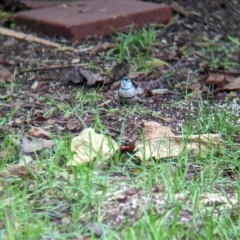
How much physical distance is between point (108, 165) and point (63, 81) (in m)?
1.66

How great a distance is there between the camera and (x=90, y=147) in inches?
149

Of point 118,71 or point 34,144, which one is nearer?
point 34,144

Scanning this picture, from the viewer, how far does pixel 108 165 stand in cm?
377

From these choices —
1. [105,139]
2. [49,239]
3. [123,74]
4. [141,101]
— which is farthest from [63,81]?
[49,239]

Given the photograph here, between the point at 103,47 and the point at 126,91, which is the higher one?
the point at 126,91

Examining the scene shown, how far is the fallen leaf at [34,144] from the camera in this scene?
13.1 feet

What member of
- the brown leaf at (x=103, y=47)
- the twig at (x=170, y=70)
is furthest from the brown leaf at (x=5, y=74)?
the twig at (x=170, y=70)

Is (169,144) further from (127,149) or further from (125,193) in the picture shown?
(125,193)

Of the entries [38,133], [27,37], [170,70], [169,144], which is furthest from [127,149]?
[27,37]

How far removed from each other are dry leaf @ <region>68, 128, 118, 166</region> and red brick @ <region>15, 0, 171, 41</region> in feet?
7.08

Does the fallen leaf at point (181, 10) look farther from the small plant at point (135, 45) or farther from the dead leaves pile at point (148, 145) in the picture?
the dead leaves pile at point (148, 145)

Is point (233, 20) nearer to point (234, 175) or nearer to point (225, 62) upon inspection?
point (225, 62)

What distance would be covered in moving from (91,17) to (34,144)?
226 centimetres

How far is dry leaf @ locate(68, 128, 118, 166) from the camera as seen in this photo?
147 inches
